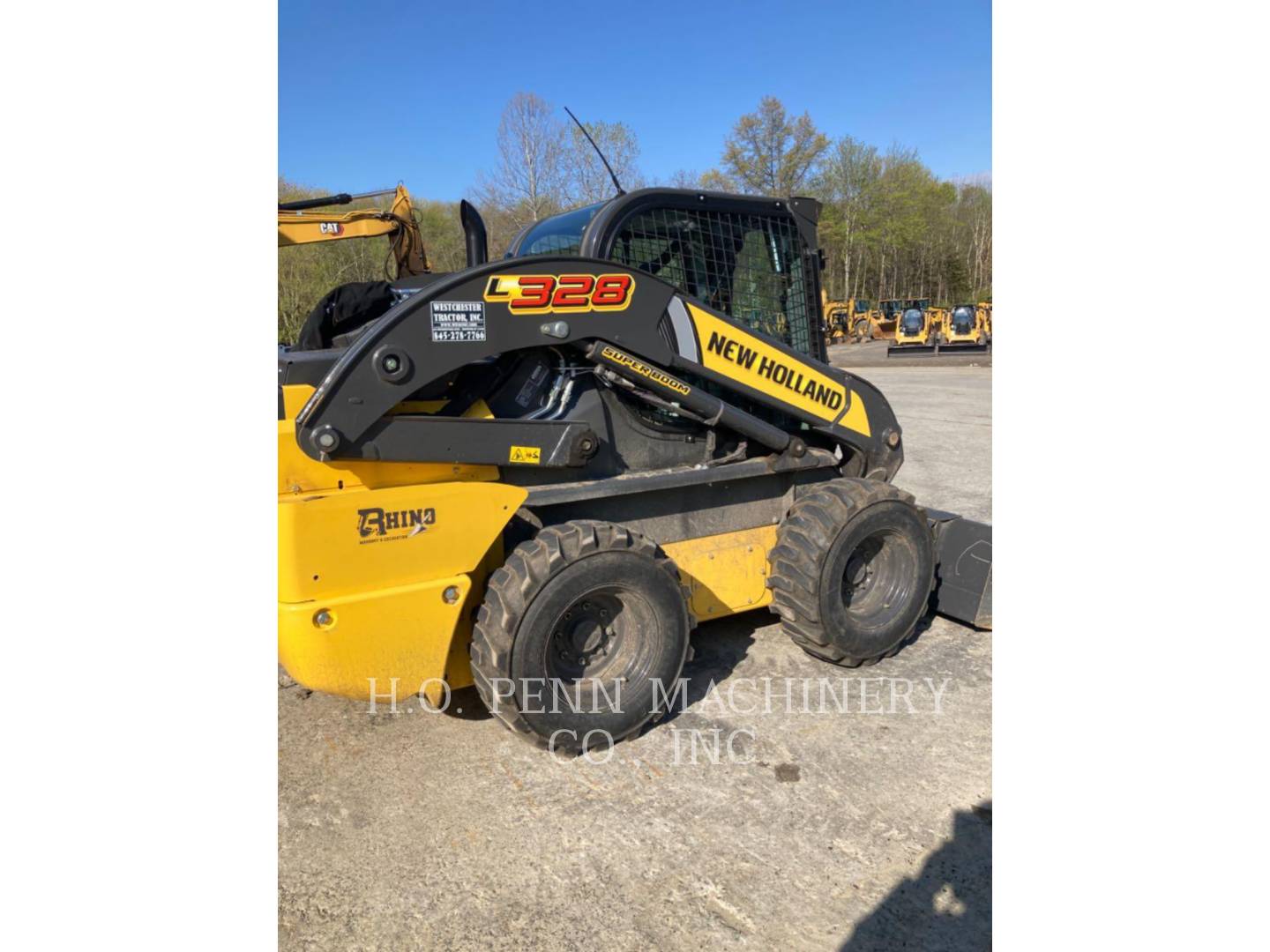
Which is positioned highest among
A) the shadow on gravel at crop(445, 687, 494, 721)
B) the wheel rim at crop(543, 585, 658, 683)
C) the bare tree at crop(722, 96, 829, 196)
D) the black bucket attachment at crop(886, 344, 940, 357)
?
the bare tree at crop(722, 96, 829, 196)

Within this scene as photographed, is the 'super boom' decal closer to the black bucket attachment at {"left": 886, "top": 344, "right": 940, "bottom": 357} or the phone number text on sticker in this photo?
the phone number text on sticker

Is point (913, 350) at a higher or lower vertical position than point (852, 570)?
higher

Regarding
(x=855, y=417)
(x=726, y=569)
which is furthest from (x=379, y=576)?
(x=855, y=417)

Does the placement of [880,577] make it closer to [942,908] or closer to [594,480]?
[594,480]

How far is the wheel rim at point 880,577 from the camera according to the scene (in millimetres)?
4348

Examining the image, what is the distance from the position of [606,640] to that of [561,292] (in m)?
1.50

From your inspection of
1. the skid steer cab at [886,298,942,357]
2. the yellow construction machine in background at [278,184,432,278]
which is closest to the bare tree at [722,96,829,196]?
the skid steer cab at [886,298,942,357]

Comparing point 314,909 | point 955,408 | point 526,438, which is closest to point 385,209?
Result: point 526,438

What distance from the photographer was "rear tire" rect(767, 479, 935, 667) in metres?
4.01

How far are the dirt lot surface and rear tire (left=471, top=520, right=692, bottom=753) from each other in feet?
0.61

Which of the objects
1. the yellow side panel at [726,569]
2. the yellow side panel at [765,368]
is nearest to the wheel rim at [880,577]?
the yellow side panel at [726,569]

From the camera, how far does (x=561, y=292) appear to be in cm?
332

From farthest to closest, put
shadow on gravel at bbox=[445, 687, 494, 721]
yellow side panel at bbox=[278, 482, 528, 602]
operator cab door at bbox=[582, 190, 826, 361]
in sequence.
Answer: operator cab door at bbox=[582, 190, 826, 361]
shadow on gravel at bbox=[445, 687, 494, 721]
yellow side panel at bbox=[278, 482, 528, 602]

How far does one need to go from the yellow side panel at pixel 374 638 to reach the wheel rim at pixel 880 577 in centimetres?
216
